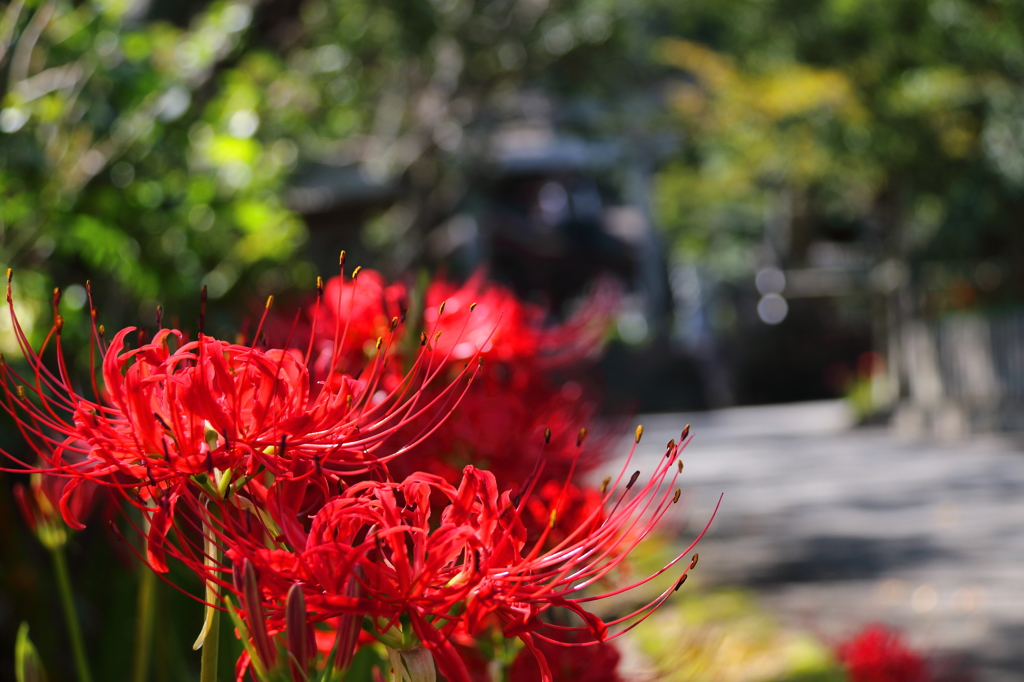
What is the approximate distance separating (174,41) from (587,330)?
2.50 m

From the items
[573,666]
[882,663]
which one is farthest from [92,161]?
[882,663]

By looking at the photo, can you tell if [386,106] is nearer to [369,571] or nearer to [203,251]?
[203,251]

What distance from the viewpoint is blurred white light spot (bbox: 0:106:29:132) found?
2.04 meters

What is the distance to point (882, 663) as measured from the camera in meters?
2.41

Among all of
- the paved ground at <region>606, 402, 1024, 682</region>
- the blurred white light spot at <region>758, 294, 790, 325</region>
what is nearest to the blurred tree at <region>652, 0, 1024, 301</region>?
the paved ground at <region>606, 402, 1024, 682</region>

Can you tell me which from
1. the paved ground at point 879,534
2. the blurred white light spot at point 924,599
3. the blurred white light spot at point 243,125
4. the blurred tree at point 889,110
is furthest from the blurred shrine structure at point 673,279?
the blurred white light spot at point 924,599

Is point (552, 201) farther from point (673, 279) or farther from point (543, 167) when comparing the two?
point (673, 279)

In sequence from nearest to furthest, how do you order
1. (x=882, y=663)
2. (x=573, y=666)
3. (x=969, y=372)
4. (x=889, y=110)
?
1. (x=573, y=666)
2. (x=882, y=663)
3. (x=889, y=110)
4. (x=969, y=372)

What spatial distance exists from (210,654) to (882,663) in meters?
2.05

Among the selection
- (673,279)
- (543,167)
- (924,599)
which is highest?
(543,167)

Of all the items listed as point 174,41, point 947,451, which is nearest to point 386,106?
point 947,451

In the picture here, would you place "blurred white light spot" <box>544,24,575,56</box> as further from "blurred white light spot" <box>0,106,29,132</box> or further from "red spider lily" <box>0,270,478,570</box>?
"red spider lily" <box>0,270,478,570</box>

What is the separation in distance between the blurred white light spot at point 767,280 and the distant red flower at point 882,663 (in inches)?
809

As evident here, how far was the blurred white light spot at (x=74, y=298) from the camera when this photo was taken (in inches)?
102
